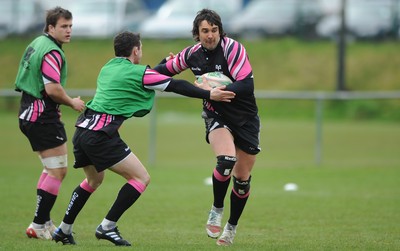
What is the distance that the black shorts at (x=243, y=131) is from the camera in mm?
7727

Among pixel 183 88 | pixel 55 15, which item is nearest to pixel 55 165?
pixel 55 15

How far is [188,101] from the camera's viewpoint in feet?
81.0

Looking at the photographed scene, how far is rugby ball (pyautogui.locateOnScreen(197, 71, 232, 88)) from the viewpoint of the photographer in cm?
754

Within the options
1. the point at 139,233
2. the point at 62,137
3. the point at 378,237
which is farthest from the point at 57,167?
the point at 378,237

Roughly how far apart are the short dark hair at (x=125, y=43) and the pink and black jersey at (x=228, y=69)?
0.71 m

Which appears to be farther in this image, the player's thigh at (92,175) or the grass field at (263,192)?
the grass field at (263,192)

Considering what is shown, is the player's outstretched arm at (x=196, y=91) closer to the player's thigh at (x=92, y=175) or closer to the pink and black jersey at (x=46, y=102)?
the player's thigh at (x=92, y=175)

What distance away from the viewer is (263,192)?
39.9ft

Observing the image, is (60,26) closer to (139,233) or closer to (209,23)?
(209,23)

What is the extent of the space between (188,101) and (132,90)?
57.6 ft

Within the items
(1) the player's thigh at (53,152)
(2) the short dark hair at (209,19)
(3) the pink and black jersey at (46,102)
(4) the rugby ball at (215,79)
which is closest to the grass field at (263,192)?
(1) the player's thigh at (53,152)

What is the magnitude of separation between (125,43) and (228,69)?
103 centimetres

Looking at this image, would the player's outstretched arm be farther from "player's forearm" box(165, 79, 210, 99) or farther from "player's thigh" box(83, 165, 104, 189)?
"player's thigh" box(83, 165, 104, 189)

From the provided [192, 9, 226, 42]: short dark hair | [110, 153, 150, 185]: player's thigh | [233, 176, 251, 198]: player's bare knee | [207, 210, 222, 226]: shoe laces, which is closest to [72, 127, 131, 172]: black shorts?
[110, 153, 150, 185]: player's thigh
